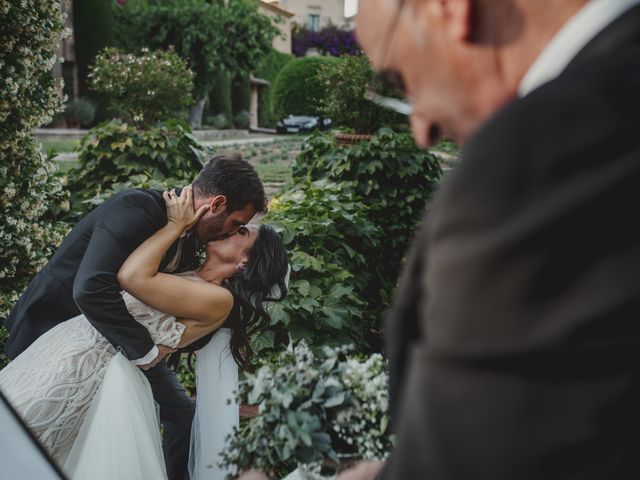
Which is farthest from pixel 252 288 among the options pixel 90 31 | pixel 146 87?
pixel 90 31

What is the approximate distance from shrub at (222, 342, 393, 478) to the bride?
0.93m

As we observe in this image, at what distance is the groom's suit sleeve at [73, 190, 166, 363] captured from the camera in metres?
2.49

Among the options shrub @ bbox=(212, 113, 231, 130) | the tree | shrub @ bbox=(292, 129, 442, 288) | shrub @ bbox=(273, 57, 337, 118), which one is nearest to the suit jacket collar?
shrub @ bbox=(292, 129, 442, 288)

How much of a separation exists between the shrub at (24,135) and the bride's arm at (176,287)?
1.93 metres

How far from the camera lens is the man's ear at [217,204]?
2639mm

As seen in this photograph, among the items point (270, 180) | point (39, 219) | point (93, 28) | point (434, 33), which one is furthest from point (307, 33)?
point (434, 33)

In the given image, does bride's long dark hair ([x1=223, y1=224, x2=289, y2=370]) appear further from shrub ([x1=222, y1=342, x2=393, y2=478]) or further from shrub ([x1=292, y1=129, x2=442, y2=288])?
shrub ([x1=292, y1=129, x2=442, y2=288])

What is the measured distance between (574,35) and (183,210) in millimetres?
2057

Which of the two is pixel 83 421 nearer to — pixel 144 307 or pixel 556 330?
pixel 144 307

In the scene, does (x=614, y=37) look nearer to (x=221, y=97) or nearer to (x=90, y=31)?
(x=90, y=31)

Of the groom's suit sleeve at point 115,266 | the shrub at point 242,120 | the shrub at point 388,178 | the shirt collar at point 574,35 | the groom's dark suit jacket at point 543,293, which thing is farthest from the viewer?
the shrub at point 242,120

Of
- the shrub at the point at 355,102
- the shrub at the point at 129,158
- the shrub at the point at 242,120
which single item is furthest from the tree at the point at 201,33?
the shrub at the point at 129,158

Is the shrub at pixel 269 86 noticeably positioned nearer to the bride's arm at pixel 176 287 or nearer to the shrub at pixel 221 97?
the shrub at pixel 221 97

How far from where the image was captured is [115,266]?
250cm
